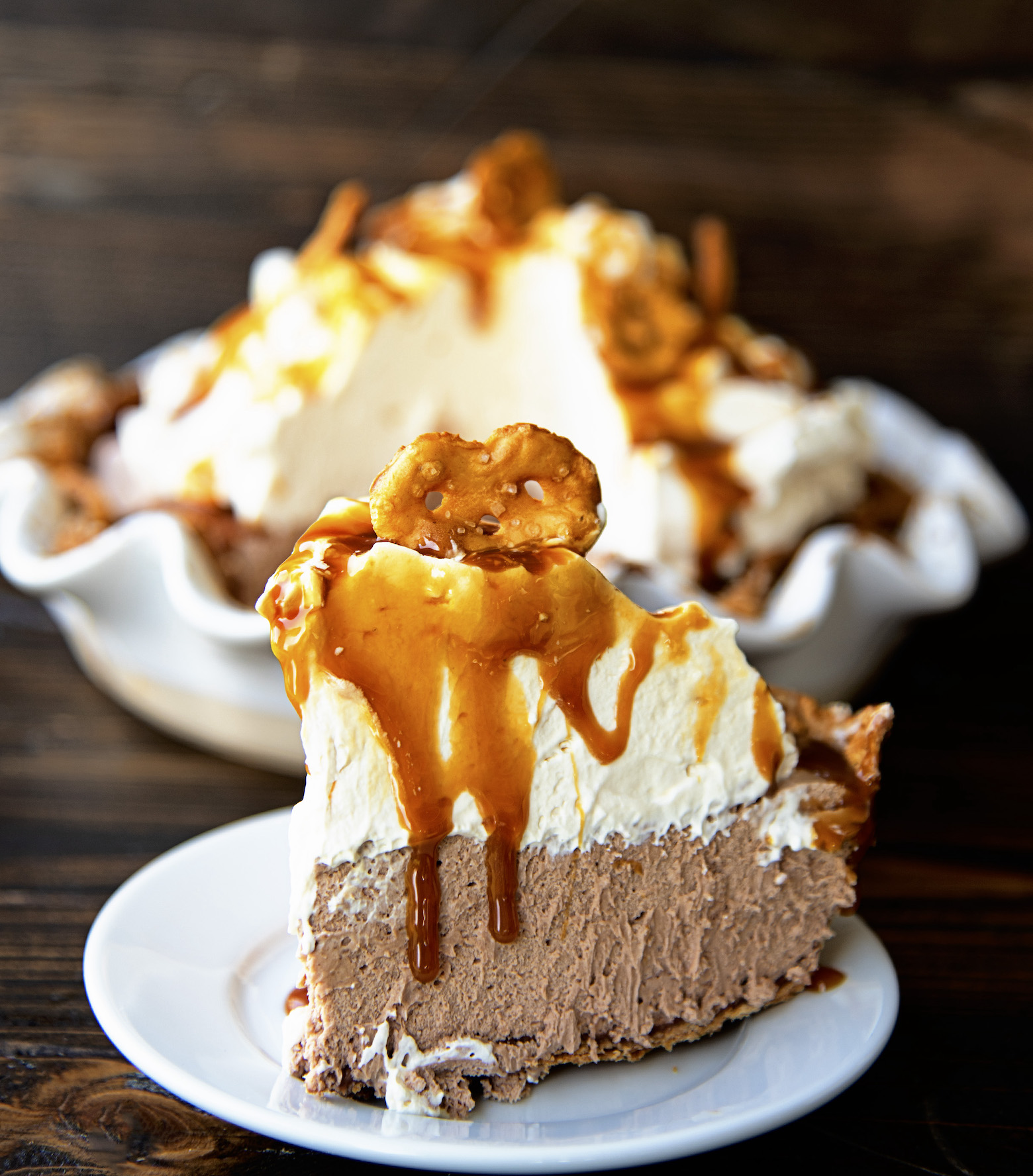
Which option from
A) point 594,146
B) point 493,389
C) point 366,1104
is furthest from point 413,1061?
point 594,146

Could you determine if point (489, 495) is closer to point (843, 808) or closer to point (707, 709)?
point (707, 709)

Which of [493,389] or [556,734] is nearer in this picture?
[556,734]

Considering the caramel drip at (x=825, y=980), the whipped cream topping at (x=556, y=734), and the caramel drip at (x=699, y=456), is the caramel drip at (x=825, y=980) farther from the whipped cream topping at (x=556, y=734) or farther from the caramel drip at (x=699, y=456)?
the caramel drip at (x=699, y=456)

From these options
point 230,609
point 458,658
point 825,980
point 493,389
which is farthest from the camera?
point 493,389

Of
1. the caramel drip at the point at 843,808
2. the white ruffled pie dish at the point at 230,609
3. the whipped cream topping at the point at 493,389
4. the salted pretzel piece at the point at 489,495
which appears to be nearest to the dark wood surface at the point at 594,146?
the white ruffled pie dish at the point at 230,609

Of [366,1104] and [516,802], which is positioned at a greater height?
[516,802]

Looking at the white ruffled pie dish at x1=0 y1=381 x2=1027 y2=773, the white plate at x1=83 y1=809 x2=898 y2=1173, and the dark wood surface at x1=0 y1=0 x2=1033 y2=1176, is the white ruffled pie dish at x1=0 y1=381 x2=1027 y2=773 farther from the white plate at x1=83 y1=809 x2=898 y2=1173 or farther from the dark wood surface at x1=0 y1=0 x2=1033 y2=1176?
the dark wood surface at x1=0 y1=0 x2=1033 y2=1176

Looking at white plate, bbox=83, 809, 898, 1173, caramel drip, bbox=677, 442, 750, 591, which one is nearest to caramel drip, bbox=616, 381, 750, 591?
caramel drip, bbox=677, 442, 750, 591
